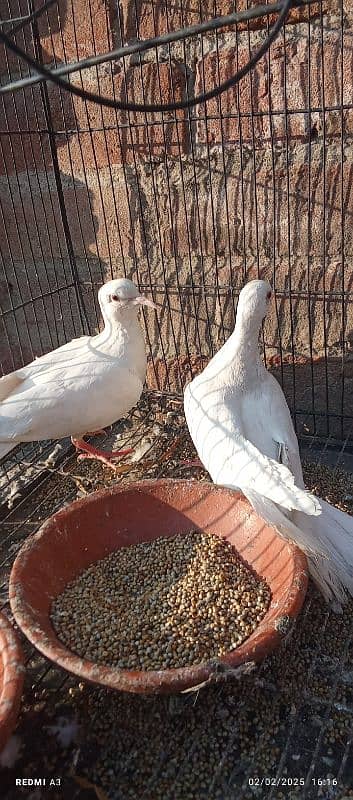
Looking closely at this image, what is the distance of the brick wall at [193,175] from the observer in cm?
223

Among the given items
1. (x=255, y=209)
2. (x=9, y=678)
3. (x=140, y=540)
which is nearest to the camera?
(x=9, y=678)

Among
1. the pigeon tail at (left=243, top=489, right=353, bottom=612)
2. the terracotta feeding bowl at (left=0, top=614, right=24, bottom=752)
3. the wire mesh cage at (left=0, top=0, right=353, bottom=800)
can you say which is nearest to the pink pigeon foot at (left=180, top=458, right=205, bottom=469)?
the wire mesh cage at (left=0, top=0, right=353, bottom=800)

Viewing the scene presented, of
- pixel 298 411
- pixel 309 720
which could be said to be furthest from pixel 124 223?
pixel 309 720

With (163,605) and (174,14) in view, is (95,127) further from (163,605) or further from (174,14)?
(163,605)

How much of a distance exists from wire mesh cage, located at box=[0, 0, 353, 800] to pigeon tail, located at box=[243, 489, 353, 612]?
0.08 meters

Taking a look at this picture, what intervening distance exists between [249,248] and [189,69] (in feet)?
2.54

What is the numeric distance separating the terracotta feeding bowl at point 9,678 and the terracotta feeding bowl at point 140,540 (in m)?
0.04

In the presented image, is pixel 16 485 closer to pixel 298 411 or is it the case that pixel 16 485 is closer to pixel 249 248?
pixel 298 411

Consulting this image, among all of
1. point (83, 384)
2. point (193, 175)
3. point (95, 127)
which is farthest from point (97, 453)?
point (95, 127)

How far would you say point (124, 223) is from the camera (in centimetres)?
282

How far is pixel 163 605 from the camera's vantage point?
154 cm

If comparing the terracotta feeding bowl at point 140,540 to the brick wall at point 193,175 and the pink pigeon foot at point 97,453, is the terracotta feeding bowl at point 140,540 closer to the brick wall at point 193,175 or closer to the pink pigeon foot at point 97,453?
the pink pigeon foot at point 97,453

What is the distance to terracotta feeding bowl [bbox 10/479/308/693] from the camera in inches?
48.1

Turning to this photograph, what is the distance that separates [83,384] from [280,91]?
1.38m
